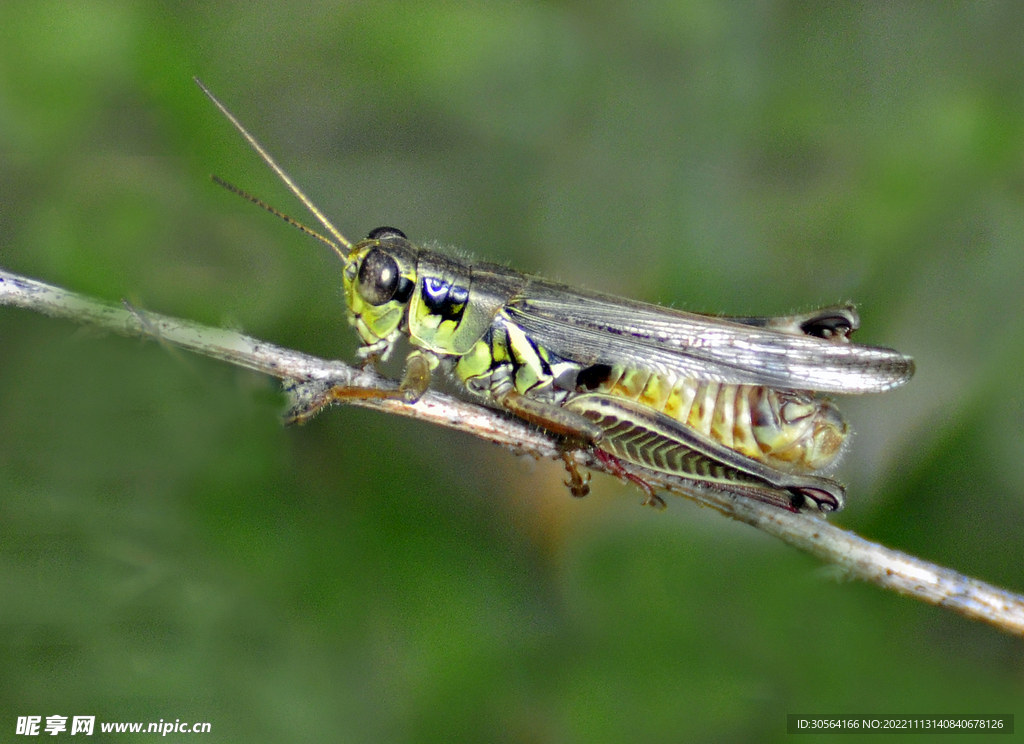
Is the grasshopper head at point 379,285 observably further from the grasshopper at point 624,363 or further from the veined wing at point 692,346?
the veined wing at point 692,346

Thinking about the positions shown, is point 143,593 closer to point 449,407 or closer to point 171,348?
point 171,348

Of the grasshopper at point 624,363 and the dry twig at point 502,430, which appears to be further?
the grasshopper at point 624,363

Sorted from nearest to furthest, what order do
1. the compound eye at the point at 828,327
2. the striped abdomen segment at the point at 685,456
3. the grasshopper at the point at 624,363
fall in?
the striped abdomen segment at the point at 685,456 < the grasshopper at the point at 624,363 < the compound eye at the point at 828,327

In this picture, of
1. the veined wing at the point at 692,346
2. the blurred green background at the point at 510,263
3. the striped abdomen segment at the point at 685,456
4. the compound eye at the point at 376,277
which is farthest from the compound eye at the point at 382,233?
the striped abdomen segment at the point at 685,456

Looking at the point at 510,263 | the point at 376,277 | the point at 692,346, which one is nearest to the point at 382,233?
the point at 376,277

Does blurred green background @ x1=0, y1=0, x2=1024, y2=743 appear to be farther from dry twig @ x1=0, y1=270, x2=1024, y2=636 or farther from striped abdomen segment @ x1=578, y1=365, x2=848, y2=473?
striped abdomen segment @ x1=578, y1=365, x2=848, y2=473

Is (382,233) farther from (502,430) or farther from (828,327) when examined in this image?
(828,327)

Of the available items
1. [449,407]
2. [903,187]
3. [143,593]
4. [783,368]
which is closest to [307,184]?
[449,407]
